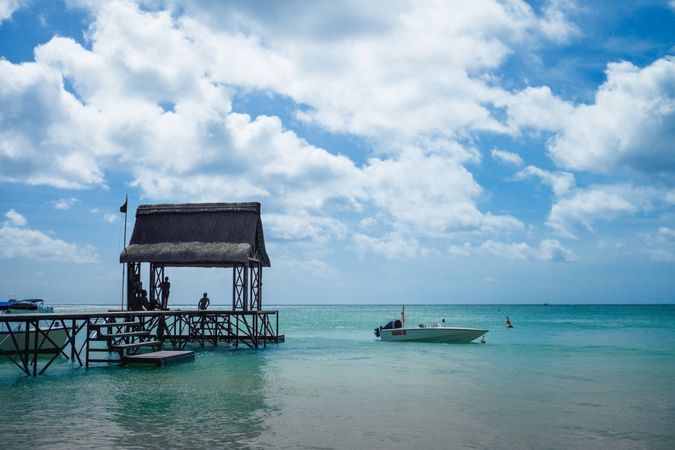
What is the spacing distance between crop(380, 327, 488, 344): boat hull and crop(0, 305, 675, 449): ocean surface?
876 cm

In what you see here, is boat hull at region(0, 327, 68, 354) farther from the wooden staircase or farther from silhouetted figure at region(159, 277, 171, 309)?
silhouetted figure at region(159, 277, 171, 309)

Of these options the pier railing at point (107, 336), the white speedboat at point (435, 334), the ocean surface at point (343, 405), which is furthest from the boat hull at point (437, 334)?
the ocean surface at point (343, 405)

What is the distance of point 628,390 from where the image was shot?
18547 mm

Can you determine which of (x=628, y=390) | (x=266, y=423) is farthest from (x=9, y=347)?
(x=628, y=390)

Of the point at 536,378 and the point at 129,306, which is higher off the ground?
the point at 129,306

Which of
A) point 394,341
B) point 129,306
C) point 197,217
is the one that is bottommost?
point 394,341

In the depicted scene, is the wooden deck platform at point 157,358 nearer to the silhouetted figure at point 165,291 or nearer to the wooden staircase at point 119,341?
the wooden staircase at point 119,341

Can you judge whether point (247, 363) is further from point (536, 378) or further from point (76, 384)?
point (536, 378)

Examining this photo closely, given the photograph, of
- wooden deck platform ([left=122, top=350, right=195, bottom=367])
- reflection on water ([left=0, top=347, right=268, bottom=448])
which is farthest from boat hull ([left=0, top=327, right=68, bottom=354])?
reflection on water ([left=0, top=347, right=268, bottom=448])

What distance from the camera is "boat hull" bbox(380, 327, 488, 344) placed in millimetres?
35000

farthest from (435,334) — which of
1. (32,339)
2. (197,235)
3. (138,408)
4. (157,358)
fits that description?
(138,408)

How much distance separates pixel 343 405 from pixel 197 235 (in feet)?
57.1

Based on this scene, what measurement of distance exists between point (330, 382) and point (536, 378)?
7526 millimetres

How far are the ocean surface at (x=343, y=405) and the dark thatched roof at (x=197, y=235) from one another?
5.65m
